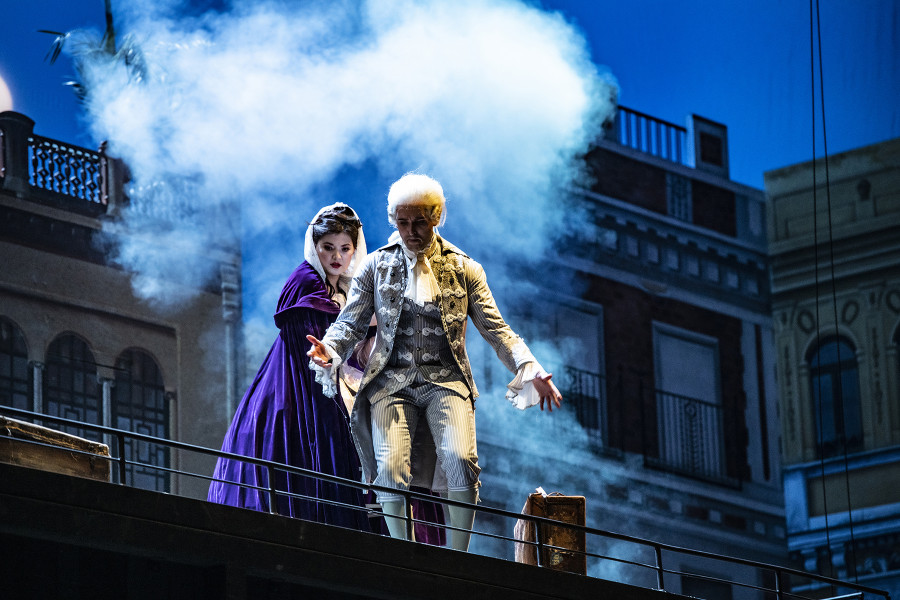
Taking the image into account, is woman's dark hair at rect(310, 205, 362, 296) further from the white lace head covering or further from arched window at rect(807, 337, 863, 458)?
arched window at rect(807, 337, 863, 458)

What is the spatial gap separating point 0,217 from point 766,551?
6518 millimetres

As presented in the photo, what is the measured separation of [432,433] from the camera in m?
6.32

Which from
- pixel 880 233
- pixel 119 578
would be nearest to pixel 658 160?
pixel 880 233

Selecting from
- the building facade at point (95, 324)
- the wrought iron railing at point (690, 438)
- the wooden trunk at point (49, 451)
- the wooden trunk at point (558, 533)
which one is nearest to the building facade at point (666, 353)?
the wrought iron railing at point (690, 438)

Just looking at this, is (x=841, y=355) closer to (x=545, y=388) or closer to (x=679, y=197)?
(x=679, y=197)

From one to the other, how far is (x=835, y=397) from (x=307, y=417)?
790 cm

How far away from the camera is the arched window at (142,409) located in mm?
10500

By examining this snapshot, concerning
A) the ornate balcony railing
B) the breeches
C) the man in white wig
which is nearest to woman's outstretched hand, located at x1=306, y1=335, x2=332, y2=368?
the man in white wig

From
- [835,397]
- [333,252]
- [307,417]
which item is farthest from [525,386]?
[835,397]

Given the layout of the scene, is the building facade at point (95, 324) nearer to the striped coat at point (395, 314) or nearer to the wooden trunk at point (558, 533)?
the striped coat at point (395, 314)

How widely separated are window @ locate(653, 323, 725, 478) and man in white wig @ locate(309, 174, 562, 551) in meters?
7.48

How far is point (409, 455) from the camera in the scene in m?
6.23

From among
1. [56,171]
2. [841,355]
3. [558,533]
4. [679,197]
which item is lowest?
[558,533]

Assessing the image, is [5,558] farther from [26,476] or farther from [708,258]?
[708,258]
